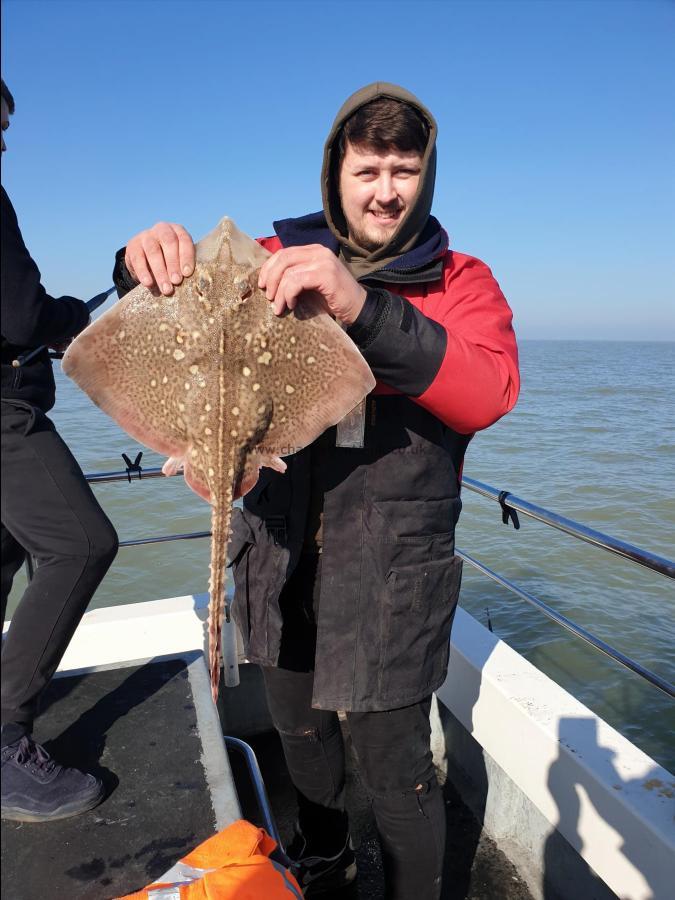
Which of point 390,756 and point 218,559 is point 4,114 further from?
point 390,756

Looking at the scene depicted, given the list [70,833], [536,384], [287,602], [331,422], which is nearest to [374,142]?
[331,422]

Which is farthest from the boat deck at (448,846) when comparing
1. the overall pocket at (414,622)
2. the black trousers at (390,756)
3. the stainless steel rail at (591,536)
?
the stainless steel rail at (591,536)

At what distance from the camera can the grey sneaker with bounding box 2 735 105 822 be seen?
1.44m

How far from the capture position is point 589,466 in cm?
1546

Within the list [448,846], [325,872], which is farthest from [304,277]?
[448,846]

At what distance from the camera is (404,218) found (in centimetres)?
204

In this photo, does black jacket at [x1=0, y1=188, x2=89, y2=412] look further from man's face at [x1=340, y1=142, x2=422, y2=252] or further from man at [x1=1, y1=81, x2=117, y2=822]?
man's face at [x1=340, y1=142, x2=422, y2=252]

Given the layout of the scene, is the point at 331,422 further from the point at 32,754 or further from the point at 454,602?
the point at 32,754

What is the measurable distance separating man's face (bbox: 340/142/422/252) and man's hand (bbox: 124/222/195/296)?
798 millimetres

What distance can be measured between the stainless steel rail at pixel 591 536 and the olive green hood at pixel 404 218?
1.42 m

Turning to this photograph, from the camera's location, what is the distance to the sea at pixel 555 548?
6398mm

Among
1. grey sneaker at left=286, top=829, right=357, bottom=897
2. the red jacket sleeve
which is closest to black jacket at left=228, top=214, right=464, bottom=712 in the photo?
the red jacket sleeve

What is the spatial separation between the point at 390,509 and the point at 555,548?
30.6 feet

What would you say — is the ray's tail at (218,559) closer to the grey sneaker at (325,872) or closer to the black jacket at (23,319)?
the black jacket at (23,319)
